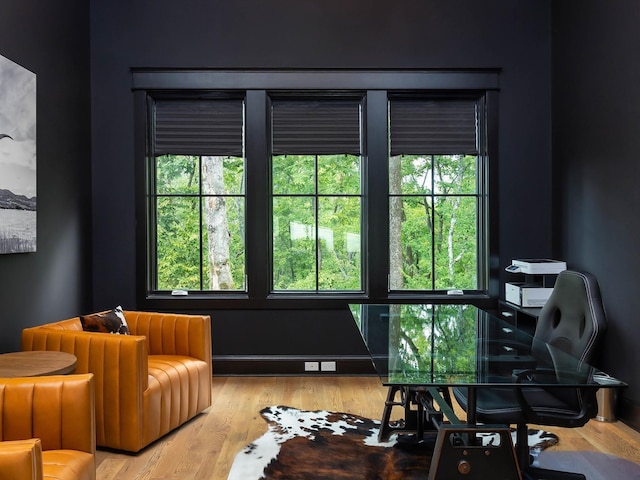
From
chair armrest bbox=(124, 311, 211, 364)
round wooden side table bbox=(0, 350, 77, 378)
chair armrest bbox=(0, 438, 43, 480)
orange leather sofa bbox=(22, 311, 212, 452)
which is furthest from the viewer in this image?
chair armrest bbox=(124, 311, 211, 364)

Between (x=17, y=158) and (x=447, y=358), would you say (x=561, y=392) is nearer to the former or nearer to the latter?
(x=447, y=358)

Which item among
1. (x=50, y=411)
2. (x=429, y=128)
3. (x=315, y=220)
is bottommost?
(x=50, y=411)

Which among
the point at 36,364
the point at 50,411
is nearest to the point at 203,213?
the point at 36,364

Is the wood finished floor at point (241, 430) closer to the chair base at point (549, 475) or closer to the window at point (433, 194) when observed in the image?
the chair base at point (549, 475)

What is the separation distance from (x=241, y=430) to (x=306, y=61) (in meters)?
3.16

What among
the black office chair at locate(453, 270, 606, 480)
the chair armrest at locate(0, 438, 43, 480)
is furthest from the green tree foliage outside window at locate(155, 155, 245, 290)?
the chair armrest at locate(0, 438, 43, 480)

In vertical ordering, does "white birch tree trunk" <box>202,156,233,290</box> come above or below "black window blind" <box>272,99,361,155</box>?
below

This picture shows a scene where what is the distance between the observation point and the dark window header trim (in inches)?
180

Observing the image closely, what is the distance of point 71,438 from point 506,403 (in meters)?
1.89

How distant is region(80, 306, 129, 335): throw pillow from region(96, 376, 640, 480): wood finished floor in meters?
0.78

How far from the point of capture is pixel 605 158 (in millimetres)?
3777

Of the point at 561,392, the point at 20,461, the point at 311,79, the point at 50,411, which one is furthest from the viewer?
the point at 311,79

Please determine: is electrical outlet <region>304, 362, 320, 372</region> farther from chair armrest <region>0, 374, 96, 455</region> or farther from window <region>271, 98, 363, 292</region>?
chair armrest <region>0, 374, 96, 455</region>

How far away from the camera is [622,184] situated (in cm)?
357
